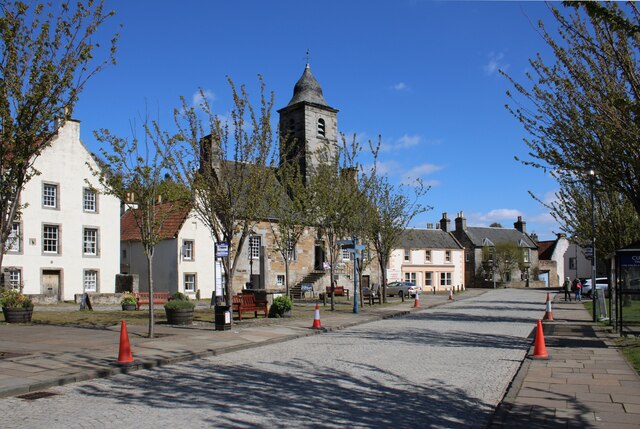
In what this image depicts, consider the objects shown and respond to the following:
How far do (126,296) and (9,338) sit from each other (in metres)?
13.6

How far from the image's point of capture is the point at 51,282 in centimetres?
3528

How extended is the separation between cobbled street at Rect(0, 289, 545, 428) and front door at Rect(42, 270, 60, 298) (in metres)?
24.1

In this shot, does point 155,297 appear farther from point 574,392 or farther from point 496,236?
point 496,236

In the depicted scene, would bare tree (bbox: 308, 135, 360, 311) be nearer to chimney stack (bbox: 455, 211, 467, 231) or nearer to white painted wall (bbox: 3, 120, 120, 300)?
white painted wall (bbox: 3, 120, 120, 300)

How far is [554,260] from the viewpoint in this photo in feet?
270

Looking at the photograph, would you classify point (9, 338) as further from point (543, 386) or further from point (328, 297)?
point (328, 297)

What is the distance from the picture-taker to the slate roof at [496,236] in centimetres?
7462

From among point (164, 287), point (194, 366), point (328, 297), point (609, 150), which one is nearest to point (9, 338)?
point (194, 366)

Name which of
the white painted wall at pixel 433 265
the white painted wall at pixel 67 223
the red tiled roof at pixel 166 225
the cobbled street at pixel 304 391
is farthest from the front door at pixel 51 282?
the white painted wall at pixel 433 265

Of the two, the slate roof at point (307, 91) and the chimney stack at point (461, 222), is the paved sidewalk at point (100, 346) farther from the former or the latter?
the chimney stack at point (461, 222)

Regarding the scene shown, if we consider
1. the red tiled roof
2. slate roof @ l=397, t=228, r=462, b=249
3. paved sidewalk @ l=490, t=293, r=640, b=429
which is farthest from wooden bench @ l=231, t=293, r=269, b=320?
slate roof @ l=397, t=228, r=462, b=249

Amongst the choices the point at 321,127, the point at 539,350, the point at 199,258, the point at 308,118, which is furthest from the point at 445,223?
the point at 539,350

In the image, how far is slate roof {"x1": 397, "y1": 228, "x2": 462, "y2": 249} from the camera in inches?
2571

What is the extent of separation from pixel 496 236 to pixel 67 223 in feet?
186
